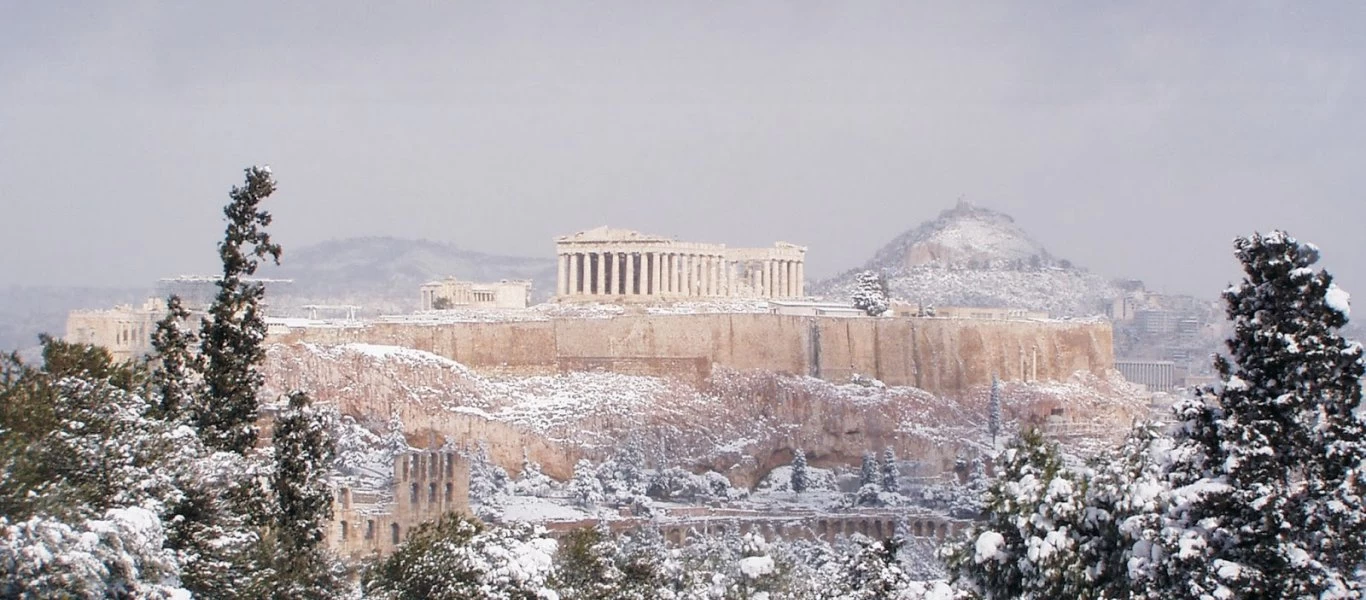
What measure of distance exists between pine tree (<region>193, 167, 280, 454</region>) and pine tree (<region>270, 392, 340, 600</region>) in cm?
64

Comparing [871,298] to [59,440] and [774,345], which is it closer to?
[774,345]

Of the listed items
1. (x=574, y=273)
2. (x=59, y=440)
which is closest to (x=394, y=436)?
(x=574, y=273)

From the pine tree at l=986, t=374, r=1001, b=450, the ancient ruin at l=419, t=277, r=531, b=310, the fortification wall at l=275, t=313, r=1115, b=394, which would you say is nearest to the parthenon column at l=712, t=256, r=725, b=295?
the fortification wall at l=275, t=313, r=1115, b=394

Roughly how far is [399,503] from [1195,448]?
1191 inches

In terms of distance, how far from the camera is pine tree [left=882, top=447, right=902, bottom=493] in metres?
Result: 78.9

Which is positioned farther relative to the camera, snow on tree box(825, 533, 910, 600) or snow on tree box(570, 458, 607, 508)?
snow on tree box(570, 458, 607, 508)

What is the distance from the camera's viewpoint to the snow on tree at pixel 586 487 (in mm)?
70062

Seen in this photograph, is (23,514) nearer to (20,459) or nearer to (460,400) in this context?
(20,459)

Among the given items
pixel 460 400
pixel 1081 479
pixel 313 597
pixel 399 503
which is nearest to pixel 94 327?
pixel 460 400

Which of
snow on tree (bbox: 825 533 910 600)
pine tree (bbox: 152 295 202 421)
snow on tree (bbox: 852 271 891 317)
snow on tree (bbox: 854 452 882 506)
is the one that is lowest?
snow on tree (bbox: 854 452 882 506)

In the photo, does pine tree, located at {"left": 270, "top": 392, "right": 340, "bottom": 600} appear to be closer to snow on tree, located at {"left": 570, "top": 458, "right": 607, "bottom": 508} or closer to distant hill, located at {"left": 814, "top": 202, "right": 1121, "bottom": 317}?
snow on tree, located at {"left": 570, "top": 458, "right": 607, "bottom": 508}

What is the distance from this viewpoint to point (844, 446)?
85062 mm

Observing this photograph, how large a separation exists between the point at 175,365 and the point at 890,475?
177 feet

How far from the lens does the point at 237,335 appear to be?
28.9 meters
